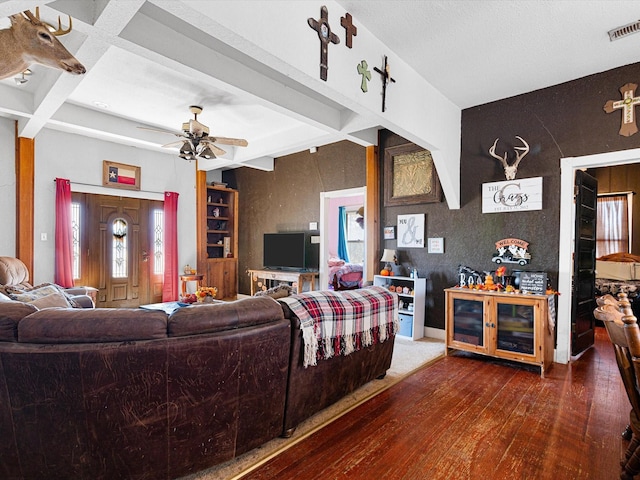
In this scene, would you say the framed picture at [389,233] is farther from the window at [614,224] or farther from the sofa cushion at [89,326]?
the window at [614,224]

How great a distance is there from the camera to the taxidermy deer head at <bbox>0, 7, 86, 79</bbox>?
7.09 ft

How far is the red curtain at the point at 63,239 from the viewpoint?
209 inches

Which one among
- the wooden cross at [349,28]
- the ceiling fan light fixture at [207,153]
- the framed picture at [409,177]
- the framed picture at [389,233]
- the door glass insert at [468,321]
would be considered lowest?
the door glass insert at [468,321]

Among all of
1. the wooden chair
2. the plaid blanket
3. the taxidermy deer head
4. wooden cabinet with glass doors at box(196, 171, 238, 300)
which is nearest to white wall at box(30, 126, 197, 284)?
wooden cabinet with glass doors at box(196, 171, 238, 300)

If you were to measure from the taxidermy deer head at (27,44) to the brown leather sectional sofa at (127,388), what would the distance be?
5.21 feet

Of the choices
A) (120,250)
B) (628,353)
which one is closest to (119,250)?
(120,250)

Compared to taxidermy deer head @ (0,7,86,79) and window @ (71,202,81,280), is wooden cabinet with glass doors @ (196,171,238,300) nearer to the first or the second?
window @ (71,202,81,280)

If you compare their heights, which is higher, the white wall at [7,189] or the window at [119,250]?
the white wall at [7,189]

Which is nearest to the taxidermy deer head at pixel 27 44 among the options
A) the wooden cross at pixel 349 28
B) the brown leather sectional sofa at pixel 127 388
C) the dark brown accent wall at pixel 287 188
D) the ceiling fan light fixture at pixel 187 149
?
the brown leather sectional sofa at pixel 127 388

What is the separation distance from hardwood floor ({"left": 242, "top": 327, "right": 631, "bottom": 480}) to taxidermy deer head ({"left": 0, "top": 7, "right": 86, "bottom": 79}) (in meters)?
2.78

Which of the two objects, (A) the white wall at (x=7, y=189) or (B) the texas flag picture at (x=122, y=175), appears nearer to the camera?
(A) the white wall at (x=7, y=189)

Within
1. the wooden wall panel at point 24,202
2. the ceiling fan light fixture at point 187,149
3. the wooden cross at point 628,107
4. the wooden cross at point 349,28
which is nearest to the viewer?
the wooden cross at point 349,28

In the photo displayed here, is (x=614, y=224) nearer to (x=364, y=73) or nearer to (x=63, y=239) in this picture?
(x=364, y=73)

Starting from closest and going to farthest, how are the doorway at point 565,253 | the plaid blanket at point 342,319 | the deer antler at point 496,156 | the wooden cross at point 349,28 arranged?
the plaid blanket at point 342,319 < the wooden cross at point 349,28 < the doorway at point 565,253 < the deer antler at point 496,156
